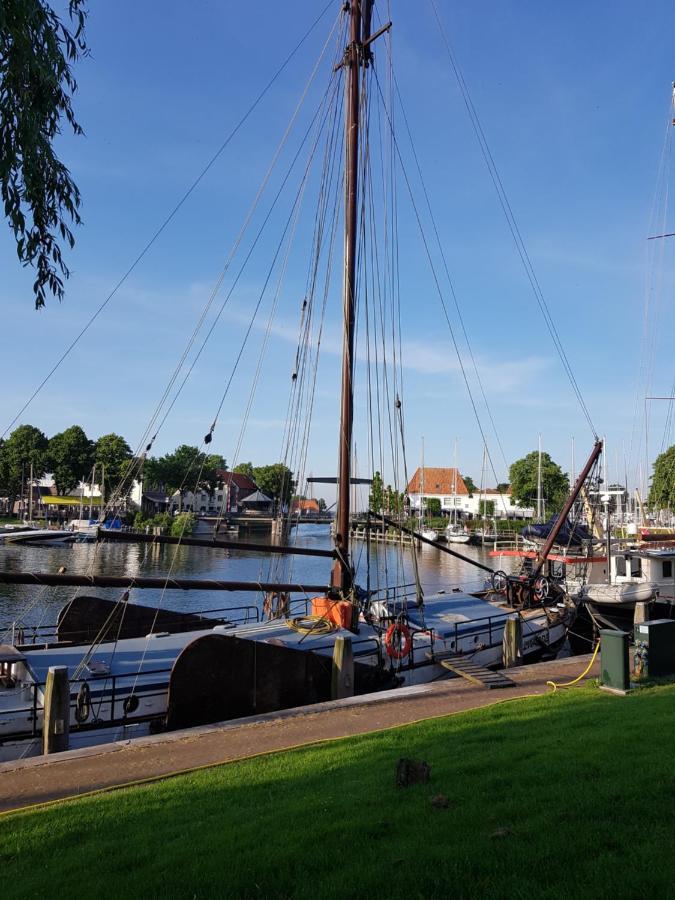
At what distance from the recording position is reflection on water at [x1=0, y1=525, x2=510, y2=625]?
36250mm

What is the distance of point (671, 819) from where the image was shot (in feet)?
18.2

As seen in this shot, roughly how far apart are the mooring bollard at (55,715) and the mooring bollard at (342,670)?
17.0ft

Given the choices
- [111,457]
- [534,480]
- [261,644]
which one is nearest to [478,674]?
[261,644]

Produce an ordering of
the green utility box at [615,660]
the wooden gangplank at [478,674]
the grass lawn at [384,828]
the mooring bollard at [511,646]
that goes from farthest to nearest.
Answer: the mooring bollard at [511,646]
the wooden gangplank at [478,674]
the green utility box at [615,660]
the grass lawn at [384,828]

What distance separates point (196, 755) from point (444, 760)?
3.67m

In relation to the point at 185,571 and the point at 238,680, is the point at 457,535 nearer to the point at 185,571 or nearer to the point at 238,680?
the point at 185,571

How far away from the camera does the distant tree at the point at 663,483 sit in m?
80.9

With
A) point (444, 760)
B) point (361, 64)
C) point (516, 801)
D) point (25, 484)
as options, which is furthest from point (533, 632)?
point (25, 484)

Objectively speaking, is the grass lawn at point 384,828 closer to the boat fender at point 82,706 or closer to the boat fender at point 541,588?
the boat fender at point 82,706

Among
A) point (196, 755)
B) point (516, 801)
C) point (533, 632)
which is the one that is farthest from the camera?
point (533, 632)

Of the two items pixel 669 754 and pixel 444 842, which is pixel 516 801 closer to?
pixel 444 842

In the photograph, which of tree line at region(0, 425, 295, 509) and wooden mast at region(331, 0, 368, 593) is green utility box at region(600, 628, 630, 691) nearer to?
wooden mast at region(331, 0, 368, 593)

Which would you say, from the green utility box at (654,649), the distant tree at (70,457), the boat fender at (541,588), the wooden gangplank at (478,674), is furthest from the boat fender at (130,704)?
the distant tree at (70,457)

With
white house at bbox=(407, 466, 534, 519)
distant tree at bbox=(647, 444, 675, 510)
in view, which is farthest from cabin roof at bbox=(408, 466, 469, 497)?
distant tree at bbox=(647, 444, 675, 510)
